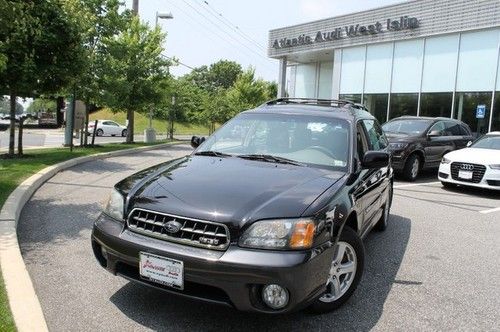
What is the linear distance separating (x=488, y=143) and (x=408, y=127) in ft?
6.75

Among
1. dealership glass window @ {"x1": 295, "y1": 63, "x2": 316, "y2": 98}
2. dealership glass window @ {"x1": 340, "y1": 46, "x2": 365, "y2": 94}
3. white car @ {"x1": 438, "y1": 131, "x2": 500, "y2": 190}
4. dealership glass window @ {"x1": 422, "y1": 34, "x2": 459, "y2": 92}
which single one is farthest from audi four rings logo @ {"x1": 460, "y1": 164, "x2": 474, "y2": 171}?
dealership glass window @ {"x1": 295, "y1": 63, "x2": 316, "y2": 98}

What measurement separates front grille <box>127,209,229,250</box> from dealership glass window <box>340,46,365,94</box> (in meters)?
21.8

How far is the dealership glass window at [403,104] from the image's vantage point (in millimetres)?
21156

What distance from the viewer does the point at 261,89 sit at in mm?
40625

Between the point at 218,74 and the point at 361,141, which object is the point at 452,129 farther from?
the point at 218,74

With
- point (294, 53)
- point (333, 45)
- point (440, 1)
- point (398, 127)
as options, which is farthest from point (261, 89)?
point (398, 127)

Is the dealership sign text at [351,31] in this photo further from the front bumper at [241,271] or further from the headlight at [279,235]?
the front bumper at [241,271]

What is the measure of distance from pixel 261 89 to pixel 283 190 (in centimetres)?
3771

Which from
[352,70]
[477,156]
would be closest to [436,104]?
[352,70]

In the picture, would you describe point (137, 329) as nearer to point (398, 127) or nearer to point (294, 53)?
point (398, 127)

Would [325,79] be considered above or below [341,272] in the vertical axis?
above

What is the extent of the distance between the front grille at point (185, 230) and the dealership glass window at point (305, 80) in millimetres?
26184

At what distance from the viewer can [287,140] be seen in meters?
4.66

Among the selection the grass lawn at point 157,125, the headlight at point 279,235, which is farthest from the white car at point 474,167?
the grass lawn at point 157,125
